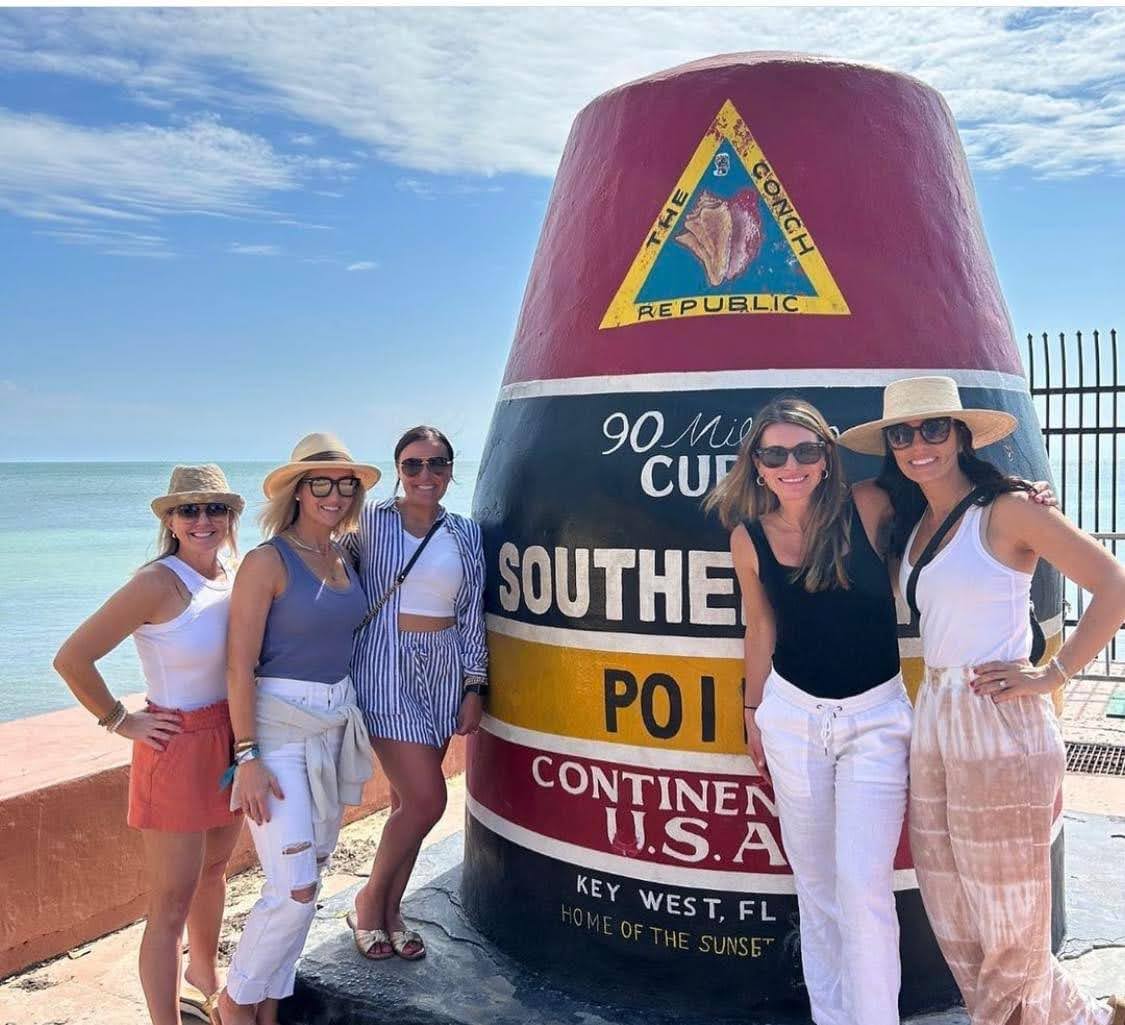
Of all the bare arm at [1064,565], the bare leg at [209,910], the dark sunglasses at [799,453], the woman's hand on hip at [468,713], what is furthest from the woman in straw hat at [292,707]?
the bare arm at [1064,565]

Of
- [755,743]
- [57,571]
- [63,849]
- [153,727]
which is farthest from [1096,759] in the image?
[57,571]

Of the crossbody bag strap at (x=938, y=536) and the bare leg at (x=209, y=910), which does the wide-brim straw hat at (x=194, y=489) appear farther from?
the crossbody bag strap at (x=938, y=536)

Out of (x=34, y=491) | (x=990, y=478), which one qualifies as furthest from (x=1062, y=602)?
(x=34, y=491)

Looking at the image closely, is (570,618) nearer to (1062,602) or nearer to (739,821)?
(739,821)

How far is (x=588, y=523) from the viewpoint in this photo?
400 centimetres

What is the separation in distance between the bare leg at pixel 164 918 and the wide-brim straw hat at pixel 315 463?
1176mm

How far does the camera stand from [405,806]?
4.18 meters

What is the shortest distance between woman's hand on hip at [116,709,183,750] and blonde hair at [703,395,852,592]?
1.91 metres

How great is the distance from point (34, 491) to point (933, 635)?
86.1 metres

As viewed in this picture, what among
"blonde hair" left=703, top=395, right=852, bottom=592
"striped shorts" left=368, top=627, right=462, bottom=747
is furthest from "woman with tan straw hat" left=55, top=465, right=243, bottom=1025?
"blonde hair" left=703, top=395, right=852, bottom=592

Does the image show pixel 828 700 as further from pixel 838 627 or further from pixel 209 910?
pixel 209 910

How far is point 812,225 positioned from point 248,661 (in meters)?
2.34

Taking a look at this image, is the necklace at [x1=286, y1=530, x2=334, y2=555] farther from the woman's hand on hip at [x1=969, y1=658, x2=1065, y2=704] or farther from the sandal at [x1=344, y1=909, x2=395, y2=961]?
the woman's hand on hip at [x1=969, y1=658, x2=1065, y2=704]

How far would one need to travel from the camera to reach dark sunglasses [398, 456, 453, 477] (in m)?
4.14
